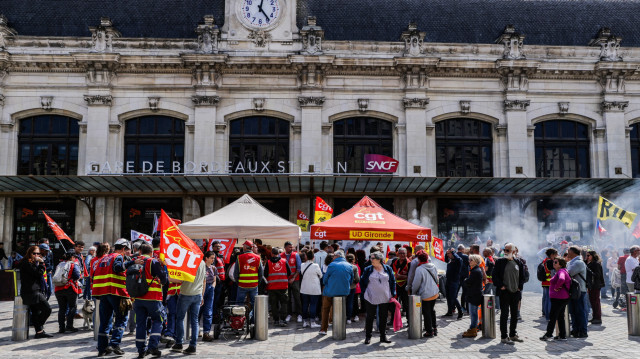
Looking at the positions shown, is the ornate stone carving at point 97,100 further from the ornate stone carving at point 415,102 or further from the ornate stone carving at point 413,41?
the ornate stone carving at point 413,41

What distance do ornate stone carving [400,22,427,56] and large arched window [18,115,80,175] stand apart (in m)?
16.9

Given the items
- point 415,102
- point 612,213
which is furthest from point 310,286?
point 415,102

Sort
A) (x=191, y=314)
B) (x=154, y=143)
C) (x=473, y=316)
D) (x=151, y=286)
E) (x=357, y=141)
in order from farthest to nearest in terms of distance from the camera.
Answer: (x=357, y=141) → (x=154, y=143) → (x=473, y=316) → (x=191, y=314) → (x=151, y=286)

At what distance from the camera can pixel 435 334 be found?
11.6 metres

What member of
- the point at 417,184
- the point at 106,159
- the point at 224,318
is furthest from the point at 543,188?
the point at 106,159

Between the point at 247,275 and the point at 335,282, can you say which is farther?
the point at 247,275

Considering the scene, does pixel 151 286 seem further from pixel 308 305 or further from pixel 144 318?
pixel 308 305

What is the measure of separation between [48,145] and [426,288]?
2260 cm

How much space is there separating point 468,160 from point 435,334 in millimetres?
17893

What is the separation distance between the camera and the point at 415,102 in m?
27.4

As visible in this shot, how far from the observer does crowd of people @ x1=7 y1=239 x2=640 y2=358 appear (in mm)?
9602

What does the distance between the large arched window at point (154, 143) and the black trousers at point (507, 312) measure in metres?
19.4

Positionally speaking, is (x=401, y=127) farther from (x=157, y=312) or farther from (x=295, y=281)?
(x=157, y=312)

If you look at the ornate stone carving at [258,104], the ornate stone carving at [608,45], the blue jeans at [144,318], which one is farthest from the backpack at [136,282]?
the ornate stone carving at [608,45]
